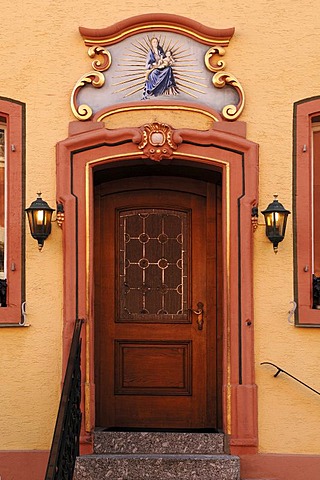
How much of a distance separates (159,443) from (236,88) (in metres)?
3.25

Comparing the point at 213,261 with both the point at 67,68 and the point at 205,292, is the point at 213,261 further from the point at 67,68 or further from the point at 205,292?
the point at 67,68

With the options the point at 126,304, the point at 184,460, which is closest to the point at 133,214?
the point at 126,304

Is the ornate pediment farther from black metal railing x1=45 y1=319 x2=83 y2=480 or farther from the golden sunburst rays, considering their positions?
black metal railing x1=45 y1=319 x2=83 y2=480

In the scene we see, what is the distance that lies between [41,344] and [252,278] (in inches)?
77.5

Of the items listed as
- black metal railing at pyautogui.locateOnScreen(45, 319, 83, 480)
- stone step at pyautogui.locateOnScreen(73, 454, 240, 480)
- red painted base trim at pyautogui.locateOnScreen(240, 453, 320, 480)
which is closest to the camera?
black metal railing at pyautogui.locateOnScreen(45, 319, 83, 480)

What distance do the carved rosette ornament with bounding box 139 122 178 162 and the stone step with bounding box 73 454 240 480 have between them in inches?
105

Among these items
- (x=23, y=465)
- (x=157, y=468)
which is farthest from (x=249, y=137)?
(x=23, y=465)

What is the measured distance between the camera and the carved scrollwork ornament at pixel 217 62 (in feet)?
28.4

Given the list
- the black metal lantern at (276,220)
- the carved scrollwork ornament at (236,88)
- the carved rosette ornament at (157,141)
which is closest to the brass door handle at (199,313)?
the black metal lantern at (276,220)

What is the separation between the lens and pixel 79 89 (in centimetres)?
866

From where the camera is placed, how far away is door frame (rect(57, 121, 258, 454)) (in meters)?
8.37

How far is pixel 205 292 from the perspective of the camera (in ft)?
29.9

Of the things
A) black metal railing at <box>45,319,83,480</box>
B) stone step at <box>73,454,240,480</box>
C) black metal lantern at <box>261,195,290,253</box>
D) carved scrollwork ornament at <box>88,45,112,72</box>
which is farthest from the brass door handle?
carved scrollwork ornament at <box>88,45,112,72</box>

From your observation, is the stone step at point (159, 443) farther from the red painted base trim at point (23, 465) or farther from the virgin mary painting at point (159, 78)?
the virgin mary painting at point (159, 78)
